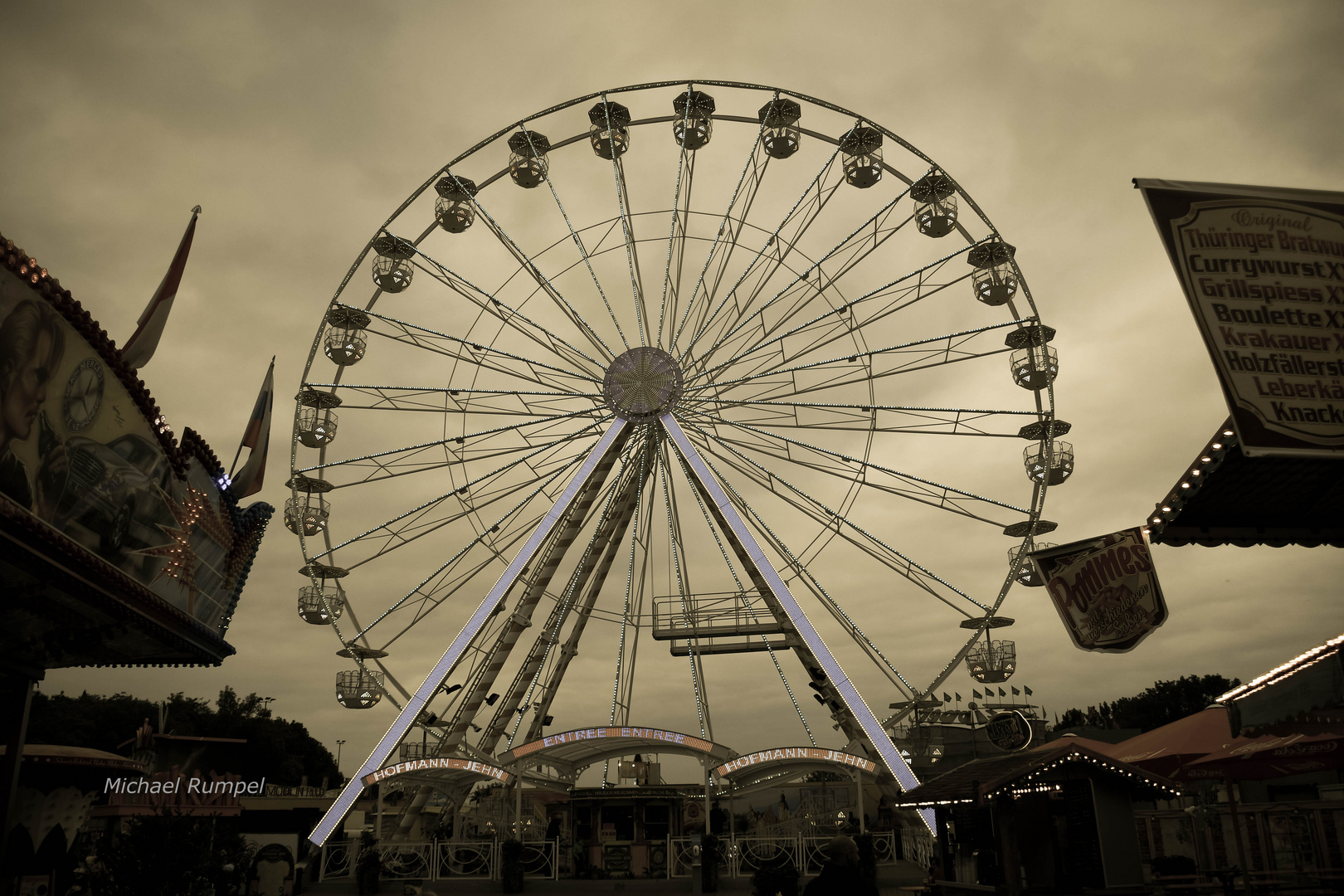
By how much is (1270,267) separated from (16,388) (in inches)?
438

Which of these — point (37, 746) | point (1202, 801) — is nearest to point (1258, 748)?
point (1202, 801)

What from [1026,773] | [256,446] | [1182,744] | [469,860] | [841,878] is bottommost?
[469,860]

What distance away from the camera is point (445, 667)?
18.1 meters

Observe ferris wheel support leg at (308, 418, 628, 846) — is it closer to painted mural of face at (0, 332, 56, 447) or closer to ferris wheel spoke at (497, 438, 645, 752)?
Result: ferris wheel spoke at (497, 438, 645, 752)

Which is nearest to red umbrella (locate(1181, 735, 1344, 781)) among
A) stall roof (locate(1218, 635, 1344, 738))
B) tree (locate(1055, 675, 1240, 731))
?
stall roof (locate(1218, 635, 1344, 738))

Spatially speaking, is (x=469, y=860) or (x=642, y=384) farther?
(x=642, y=384)

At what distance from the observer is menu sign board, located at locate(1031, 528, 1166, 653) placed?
324 inches

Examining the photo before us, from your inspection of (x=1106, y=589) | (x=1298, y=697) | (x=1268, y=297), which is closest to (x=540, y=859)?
(x=1106, y=589)

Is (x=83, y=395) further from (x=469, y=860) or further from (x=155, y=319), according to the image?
(x=469, y=860)

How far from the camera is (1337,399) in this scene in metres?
7.17

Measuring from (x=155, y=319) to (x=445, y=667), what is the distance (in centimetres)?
790

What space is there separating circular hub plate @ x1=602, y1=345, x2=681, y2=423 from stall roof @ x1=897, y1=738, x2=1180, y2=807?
9.27 meters

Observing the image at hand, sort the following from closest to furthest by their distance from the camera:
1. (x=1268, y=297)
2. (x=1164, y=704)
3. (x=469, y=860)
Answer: (x=1268, y=297) < (x=469, y=860) < (x=1164, y=704)

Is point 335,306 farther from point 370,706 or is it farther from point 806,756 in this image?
point 806,756
